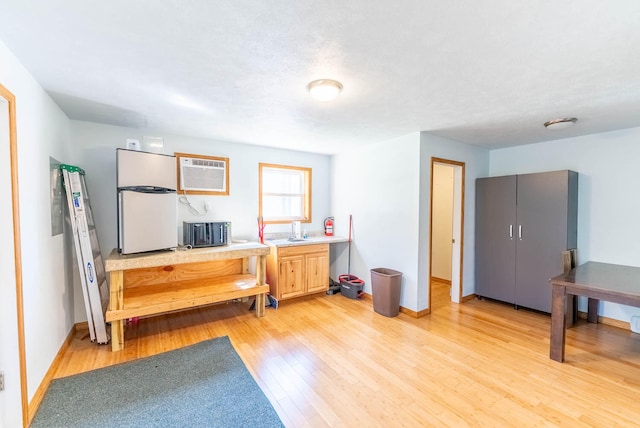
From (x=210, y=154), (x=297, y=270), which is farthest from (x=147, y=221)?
(x=297, y=270)

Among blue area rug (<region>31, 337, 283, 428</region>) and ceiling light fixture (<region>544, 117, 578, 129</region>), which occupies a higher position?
ceiling light fixture (<region>544, 117, 578, 129</region>)

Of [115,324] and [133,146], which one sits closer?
[115,324]

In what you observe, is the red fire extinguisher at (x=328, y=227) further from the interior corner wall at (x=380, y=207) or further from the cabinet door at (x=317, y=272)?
the cabinet door at (x=317, y=272)

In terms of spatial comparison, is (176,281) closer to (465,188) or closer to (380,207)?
(380,207)

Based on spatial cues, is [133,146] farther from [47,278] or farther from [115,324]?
[115,324]

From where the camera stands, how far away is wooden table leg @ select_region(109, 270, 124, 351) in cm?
261

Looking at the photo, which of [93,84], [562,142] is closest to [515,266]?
[562,142]

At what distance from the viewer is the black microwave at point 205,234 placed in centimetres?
324

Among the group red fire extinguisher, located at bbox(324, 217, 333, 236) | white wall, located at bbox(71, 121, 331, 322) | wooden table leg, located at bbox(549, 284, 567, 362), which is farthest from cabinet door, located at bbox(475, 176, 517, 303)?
white wall, located at bbox(71, 121, 331, 322)

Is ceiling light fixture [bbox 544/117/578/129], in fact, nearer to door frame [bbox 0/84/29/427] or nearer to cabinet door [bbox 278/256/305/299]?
cabinet door [bbox 278/256/305/299]

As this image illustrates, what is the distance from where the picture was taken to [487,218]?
160 inches

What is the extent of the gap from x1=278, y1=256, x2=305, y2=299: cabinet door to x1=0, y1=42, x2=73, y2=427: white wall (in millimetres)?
2248

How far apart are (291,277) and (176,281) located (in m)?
1.49

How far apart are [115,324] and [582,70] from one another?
4.32 meters
